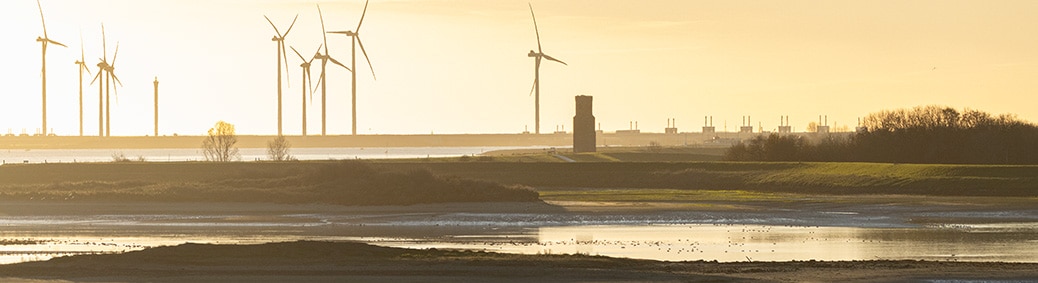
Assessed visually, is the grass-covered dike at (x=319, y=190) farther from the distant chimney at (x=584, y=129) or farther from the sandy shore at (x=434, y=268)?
the distant chimney at (x=584, y=129)

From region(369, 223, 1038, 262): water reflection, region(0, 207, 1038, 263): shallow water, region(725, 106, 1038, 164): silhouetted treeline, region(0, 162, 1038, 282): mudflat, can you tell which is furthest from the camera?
region(725, 106, 1038, 164): silhouetted treeline

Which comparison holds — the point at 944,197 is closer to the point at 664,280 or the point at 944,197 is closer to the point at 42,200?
the point at 42,200

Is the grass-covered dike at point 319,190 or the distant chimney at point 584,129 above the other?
the distant chimney at point 584,129

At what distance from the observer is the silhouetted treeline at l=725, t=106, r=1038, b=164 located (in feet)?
353

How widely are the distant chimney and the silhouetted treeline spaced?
86.6ft

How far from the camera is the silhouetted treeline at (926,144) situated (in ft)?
353

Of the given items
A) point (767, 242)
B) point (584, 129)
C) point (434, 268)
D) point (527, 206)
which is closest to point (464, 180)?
point (527, 206)

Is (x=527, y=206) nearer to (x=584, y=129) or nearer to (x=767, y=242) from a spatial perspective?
(x=767, y=242)

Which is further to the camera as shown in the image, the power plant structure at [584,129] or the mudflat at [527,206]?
the power plant structure at [584,129]

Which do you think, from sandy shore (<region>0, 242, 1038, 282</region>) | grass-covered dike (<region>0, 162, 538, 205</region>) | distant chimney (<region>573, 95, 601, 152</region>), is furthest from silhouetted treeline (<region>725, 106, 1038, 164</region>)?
sandy shore (<region>0, 242, 1038, 282</region>)

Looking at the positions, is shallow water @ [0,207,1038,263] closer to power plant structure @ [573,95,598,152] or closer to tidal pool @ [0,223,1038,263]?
tidal pool @ [0,223,1038,263]

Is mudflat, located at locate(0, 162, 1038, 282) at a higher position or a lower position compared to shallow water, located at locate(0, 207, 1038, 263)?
higher

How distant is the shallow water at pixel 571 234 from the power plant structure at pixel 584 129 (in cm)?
8383

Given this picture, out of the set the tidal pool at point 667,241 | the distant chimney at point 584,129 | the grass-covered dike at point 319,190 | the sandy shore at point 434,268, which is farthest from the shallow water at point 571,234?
the distant chimney at point 584,129
